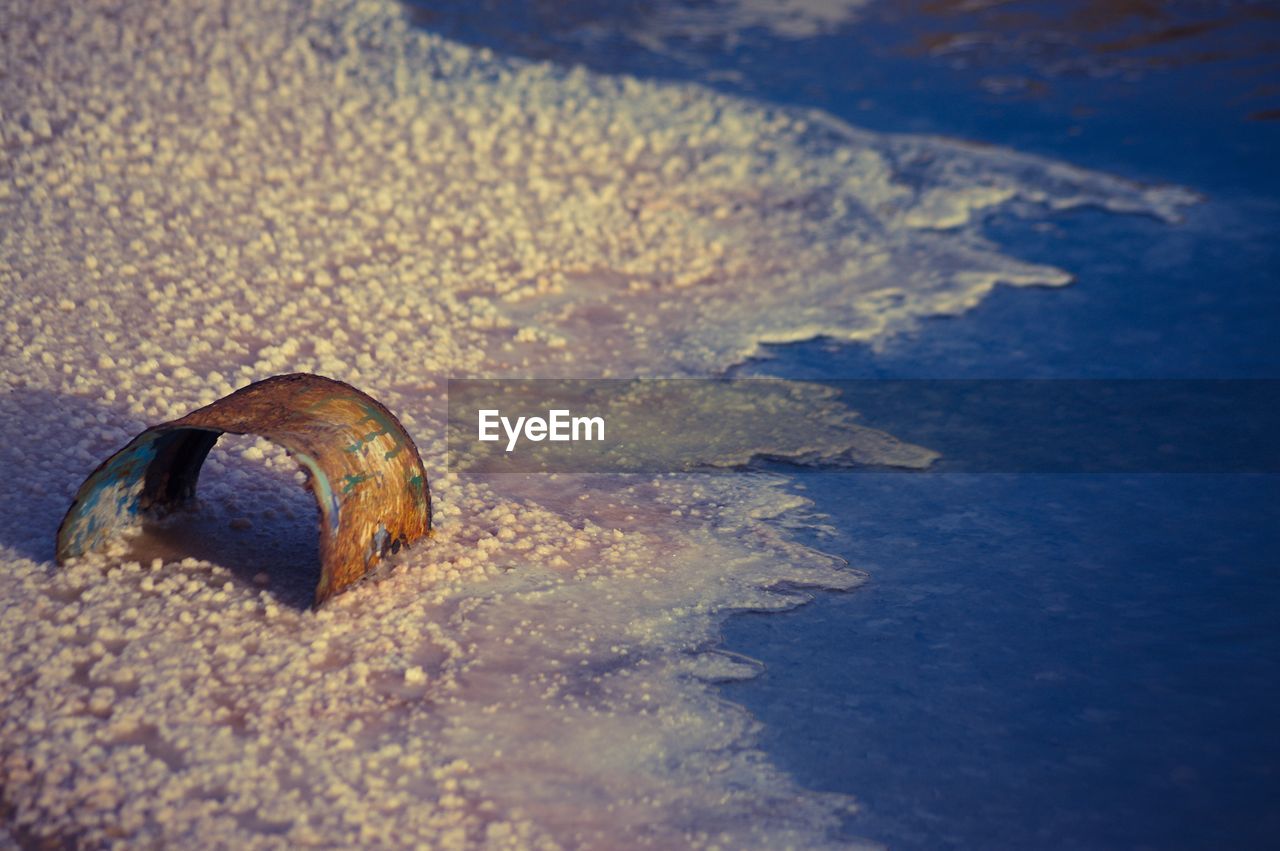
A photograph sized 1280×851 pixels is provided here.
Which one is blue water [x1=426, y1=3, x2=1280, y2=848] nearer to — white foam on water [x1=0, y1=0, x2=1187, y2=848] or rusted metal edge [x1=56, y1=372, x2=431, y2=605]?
white foam on water [x1=0, y1=0, x2=1187, y2=848]

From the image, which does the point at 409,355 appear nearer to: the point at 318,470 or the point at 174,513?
the point at 174,513

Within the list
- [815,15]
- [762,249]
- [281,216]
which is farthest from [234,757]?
[815,15]

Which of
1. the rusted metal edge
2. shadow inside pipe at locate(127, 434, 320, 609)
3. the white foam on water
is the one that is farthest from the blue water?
shadow inside pipe at locate(127, 434, 320, 609)

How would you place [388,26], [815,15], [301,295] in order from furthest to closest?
[815,15] → [388,26] → [301,295]

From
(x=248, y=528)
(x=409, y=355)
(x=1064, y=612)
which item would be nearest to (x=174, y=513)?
(x=248, y=528)

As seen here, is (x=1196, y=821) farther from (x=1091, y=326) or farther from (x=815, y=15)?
(x=815, y=15)
